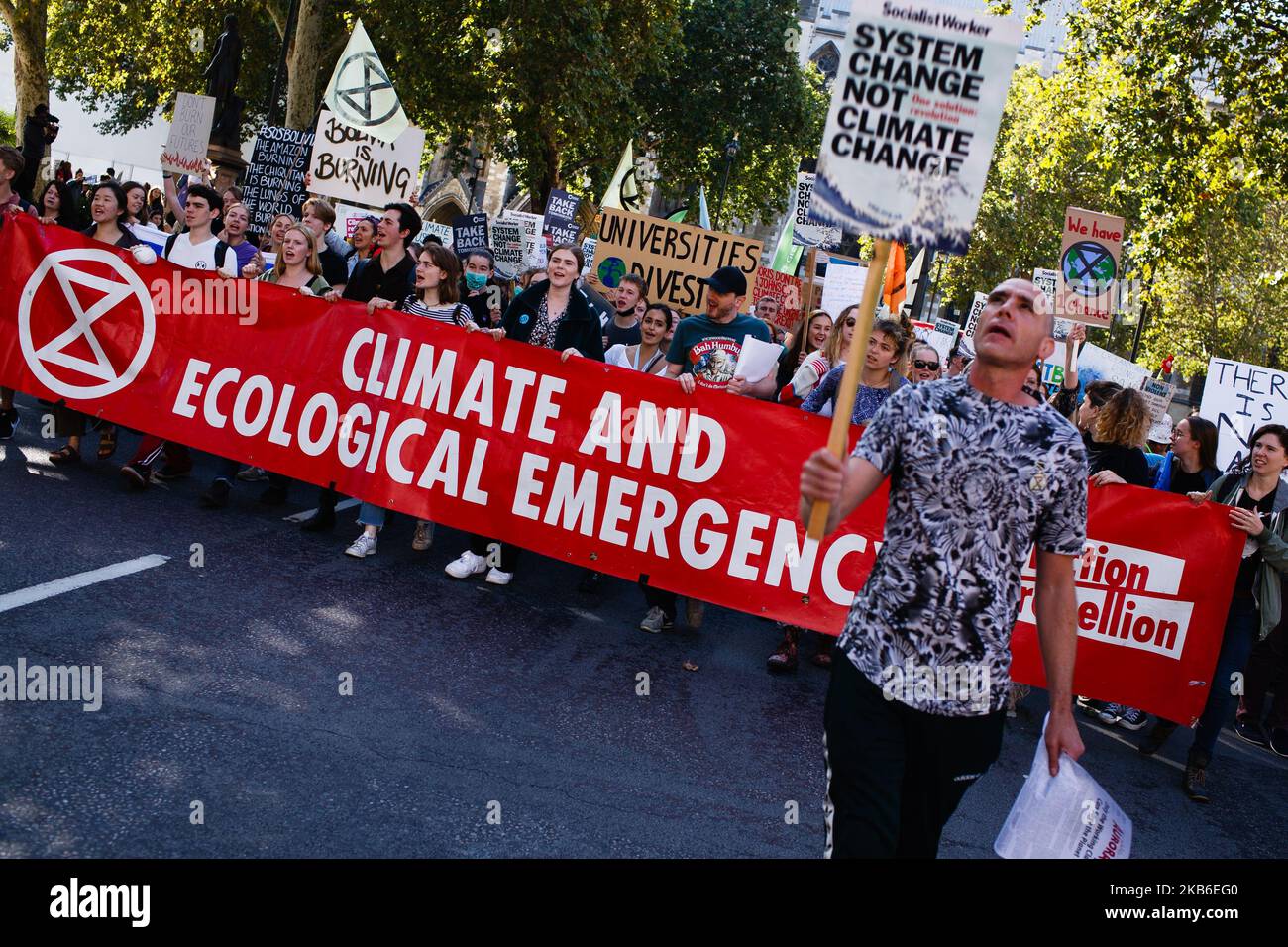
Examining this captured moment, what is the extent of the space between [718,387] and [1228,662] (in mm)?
3196

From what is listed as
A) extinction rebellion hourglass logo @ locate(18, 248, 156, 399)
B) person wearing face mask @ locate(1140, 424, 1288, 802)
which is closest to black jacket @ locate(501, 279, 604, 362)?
extinction rebellion hourglass logo @ locate(18, 248, 156, 399)

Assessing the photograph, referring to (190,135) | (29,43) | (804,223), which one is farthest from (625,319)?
(29,43)

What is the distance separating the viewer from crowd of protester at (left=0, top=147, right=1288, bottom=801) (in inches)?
278

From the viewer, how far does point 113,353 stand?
27.7ft

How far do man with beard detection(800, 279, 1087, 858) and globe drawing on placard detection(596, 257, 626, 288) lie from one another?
11.1 metres

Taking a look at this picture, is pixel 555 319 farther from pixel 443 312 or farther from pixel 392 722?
pixel 392 722

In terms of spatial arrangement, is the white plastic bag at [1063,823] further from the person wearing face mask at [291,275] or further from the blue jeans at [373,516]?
the person wearing face mask at [291,275]

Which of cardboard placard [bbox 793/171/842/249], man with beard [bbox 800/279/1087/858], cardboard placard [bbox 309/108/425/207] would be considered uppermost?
cardboard placard [bbox 793/171/842/249]

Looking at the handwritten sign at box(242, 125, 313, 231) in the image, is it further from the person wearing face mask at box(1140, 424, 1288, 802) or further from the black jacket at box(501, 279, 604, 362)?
the person wearing face mask at box(1140, 424, 1288, 802)

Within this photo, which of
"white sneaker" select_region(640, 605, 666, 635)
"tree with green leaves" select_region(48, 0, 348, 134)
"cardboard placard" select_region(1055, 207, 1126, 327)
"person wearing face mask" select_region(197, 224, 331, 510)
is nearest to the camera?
"white sneaker" select_region(640, 605, 666, 635)

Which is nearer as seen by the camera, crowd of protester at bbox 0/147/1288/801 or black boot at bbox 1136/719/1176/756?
crowd of protester at bbox 0/147/1288/801

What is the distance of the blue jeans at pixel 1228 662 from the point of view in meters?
6.99

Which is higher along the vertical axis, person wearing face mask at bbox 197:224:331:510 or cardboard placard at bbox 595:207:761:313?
cardboard placard at bbox 595:207:761:313
